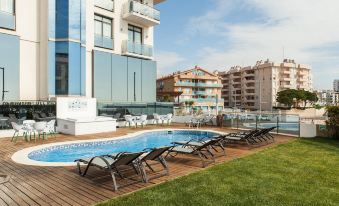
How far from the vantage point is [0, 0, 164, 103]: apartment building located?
16719 millimetres

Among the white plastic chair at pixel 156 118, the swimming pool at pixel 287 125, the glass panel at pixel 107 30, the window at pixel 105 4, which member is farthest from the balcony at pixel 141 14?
the swimming pool at pixel 287 125

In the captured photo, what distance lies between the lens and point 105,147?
498 inches

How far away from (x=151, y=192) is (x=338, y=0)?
13.3 m

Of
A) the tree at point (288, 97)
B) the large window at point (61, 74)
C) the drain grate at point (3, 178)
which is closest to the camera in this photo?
the drain grate at point (3, 178)

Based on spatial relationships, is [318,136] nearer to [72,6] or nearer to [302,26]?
[302,26]

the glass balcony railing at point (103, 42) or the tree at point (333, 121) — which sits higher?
the glass balcony railing at point (103, 42)

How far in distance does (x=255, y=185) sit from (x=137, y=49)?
63.1 ft

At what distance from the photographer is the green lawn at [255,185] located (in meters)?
5.23

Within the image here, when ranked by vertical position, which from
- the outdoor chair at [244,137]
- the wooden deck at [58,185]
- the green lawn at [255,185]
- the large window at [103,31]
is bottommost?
the green lawn at [255,185]

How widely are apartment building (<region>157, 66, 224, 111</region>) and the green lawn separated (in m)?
70.7

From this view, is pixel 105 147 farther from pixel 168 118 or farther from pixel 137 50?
pixel 137 50

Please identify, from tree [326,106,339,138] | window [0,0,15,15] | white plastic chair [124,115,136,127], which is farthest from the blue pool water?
window [0,0,15,15]

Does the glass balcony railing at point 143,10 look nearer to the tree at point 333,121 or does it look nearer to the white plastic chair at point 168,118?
the white plastic chair at point 168,118

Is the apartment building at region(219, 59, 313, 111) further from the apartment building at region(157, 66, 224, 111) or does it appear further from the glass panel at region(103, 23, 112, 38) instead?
the glass panel at region(103, 23, 112, 38)
